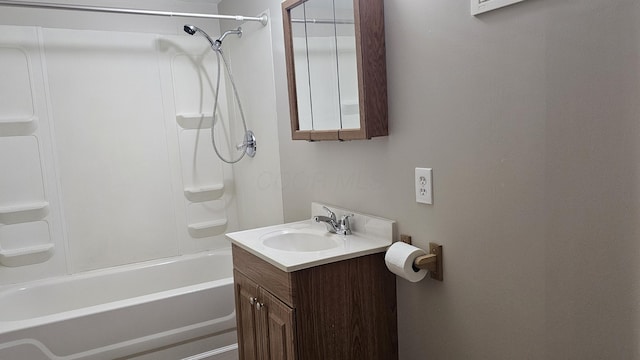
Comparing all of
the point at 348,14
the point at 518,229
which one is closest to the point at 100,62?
the point at 348,14

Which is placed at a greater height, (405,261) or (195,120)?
(195,120)

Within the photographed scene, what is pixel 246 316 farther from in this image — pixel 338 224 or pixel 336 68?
pixel 336 68

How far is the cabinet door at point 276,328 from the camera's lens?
1.67 meters

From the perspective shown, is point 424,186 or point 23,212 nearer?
point 424,186

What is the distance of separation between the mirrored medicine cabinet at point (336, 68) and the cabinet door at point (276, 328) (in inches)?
27.5

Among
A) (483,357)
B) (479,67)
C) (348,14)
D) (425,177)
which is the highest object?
(348,14)

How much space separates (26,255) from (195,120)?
131cm

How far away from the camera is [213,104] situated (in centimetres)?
328

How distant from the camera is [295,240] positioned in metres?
2.11

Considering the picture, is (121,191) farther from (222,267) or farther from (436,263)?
(436,263)

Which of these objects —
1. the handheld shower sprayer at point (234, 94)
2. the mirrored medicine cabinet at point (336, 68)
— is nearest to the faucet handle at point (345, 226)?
the mirrored medicine cabinet at point (336, 68)

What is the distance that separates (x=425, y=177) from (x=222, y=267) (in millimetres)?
2090

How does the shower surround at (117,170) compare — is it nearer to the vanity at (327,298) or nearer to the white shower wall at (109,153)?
the white shower wall at (109,153)

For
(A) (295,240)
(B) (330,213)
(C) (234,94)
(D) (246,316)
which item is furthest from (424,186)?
(C) (234,94)
